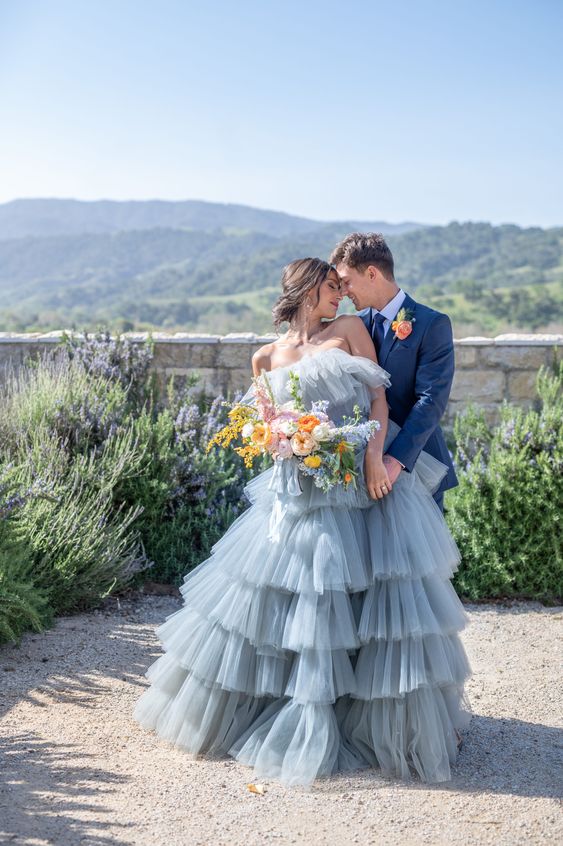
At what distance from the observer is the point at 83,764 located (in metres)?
3.47

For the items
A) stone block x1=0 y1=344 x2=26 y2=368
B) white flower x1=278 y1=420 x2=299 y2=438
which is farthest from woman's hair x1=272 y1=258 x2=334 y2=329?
stone block x1=0 y1=344 x2=26 y2=368

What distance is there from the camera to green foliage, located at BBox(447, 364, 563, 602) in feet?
19.2

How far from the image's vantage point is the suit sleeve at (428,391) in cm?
352

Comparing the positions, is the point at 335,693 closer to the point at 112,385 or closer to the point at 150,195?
the point at 112,385

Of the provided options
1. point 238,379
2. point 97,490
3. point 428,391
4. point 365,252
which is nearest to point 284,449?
point 428,391

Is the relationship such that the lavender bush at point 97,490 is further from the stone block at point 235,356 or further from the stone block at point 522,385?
the stone block at point 522,385

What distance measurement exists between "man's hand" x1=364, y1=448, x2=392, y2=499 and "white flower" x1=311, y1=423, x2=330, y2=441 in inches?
7.7

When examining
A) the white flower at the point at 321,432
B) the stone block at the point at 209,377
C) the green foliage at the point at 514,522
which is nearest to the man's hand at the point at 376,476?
the white flower at the point at 321,432

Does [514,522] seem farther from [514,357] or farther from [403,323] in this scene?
[403,323]

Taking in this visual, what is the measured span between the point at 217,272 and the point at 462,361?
2118 inches

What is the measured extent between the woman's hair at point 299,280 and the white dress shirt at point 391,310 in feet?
0.99

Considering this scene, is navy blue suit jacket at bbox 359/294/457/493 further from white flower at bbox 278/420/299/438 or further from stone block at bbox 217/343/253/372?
stone block at bbox 217/343/253/372

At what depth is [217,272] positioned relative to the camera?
2379 inches

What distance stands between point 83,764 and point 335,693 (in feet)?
3.32
